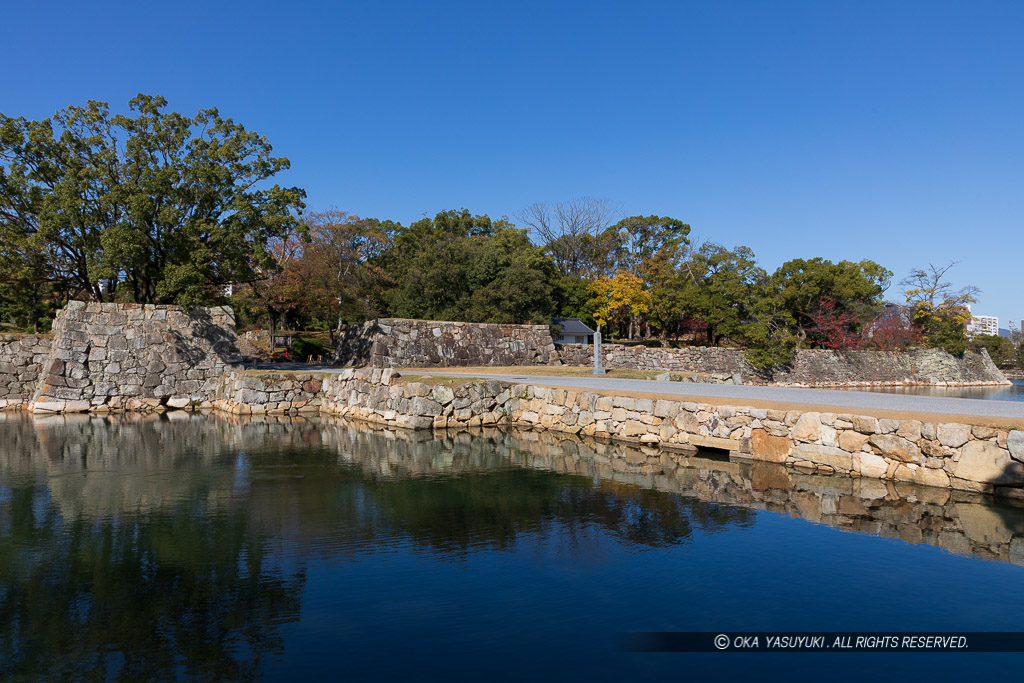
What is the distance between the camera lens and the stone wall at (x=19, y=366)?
20.2 meters

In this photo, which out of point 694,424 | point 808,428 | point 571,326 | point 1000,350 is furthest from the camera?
point 1000,350

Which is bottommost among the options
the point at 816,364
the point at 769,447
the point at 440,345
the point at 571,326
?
the point at 769,447

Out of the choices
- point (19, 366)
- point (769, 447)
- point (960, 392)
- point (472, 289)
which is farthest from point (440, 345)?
point (960, 392)

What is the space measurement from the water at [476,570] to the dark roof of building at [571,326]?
25314 millimetres

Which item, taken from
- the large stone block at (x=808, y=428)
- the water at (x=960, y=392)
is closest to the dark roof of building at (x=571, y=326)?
the water at (x=960, y=392)

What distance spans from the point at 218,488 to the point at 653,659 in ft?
23.5

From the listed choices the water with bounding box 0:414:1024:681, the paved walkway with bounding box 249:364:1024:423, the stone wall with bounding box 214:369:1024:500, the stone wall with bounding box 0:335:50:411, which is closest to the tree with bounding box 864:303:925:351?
the paved walkway with bounding box 249:364:1024:423

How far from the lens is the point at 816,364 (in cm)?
3403

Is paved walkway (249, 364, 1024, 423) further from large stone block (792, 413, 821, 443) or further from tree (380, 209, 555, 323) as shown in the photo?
tree (380, 209, 555, 323)

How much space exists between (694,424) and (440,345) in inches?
569

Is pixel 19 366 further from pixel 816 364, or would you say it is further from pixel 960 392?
pixel 960 392

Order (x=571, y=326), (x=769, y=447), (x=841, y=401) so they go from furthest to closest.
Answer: (x=571, y=326), (x=841, y=401), (x=769, y=447)

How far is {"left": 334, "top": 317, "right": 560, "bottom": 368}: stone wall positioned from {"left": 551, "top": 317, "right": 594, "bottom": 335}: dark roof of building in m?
7.69

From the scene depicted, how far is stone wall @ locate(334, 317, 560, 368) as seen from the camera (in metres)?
23.5
